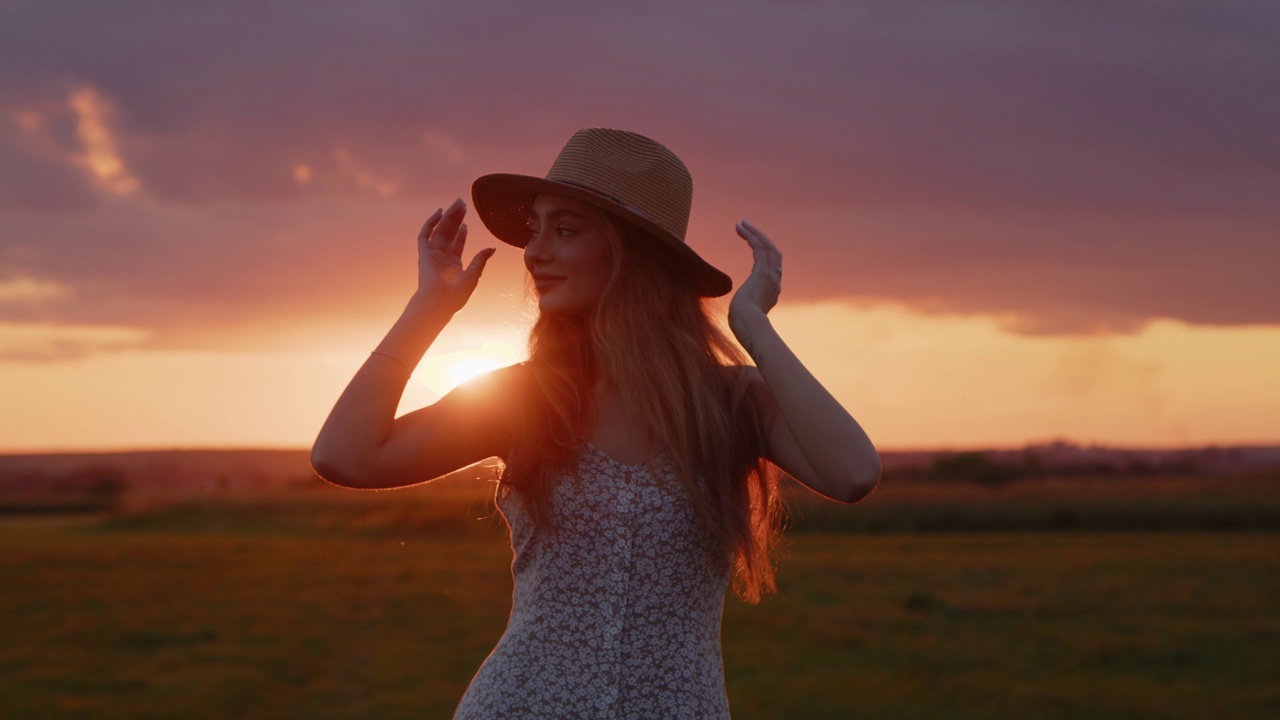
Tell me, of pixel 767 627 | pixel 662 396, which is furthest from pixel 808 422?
pixel 767 627

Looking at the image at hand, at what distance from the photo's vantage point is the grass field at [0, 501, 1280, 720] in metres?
12.8

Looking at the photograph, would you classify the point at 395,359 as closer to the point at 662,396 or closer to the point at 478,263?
the point at 478,263

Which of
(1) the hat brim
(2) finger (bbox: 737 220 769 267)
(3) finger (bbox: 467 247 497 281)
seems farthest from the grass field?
(2) finger (bbox: 737 220 769 267)

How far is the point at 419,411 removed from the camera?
2.66 meters

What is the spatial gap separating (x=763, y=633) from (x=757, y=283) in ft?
50.2

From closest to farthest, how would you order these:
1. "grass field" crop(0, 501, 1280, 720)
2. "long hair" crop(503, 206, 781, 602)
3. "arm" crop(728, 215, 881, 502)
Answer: "arm" crop(728, 215, 881, 502) → "long hair" crop(503, 206, 781, 602) → "grass field" crop(0, 501, 1280, 720)

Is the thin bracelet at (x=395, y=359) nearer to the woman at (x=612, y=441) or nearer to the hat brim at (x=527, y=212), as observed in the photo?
the woman at (x=612, y=441)

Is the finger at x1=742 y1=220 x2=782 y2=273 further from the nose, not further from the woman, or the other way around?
the nose

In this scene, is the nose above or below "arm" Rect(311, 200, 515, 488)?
above

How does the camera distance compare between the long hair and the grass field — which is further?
the grass field

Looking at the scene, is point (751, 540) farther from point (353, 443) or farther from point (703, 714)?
point (353, 443)

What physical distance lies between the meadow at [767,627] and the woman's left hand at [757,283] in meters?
0.95

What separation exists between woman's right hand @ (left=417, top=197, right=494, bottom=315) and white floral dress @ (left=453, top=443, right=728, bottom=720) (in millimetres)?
445

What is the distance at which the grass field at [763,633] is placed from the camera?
1284 cm
